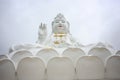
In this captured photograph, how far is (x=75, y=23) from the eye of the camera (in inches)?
247

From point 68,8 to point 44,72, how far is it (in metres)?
4.09

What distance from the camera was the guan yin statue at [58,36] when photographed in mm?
4075

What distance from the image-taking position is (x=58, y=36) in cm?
440

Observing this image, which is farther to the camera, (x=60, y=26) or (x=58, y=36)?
(x=60, y=26)

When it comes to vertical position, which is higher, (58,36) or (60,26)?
(60,26)

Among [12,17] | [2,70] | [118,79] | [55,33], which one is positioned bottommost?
[118,79]

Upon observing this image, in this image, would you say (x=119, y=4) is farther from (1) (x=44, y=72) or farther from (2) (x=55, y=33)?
(1) (x=44, y=72)

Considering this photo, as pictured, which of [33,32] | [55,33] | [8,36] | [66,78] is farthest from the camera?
[33,32]

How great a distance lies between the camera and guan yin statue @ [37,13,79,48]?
4.07 m

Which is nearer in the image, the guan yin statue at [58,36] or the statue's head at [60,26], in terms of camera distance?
the guan yin statue at [58,36]

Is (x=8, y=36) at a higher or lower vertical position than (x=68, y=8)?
lower

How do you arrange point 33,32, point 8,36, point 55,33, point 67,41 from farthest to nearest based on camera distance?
1. point 33,32
2. point 8,36
3. point 55,33
4. point 67,41

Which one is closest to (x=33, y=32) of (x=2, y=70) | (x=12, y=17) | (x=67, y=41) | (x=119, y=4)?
(x=12, y=17)

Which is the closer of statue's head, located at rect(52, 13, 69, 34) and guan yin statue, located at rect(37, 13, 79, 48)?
guan yin statue, located at rect(37, 13, 79, 48)
